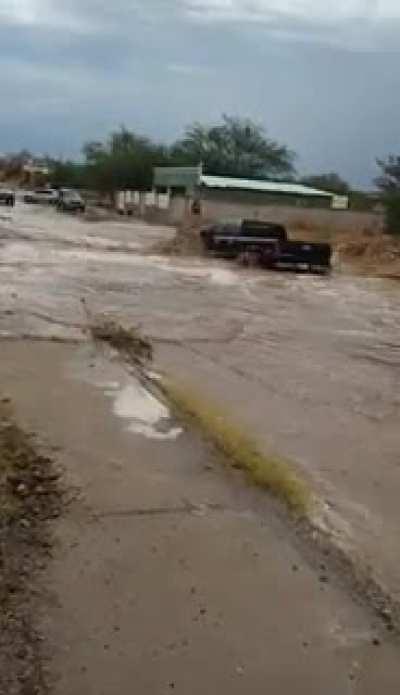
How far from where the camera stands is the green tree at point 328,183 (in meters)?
105

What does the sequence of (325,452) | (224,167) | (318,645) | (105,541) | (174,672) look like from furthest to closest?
(224,167), (325,452), (105,541), (318,645), (174,672)

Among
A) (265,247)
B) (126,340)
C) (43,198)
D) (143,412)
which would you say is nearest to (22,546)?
(143,412)

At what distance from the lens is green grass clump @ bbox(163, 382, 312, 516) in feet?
27.4

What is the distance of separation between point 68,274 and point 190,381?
16.1 m

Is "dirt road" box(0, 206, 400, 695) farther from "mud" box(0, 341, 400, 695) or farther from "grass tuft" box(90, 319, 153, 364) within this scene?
"grass tuft" box(90, 319, 153, 364)

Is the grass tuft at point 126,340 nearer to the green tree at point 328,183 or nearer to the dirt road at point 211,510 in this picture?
the dirt road at point 211,510

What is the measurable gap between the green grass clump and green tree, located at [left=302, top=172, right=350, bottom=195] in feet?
304

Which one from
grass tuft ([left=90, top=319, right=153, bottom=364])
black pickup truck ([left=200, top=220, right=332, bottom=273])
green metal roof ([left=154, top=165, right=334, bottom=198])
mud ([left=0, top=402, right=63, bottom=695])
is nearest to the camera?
mud ([left=0, top=402, right=63, bottom=695])

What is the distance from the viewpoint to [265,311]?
899 inches

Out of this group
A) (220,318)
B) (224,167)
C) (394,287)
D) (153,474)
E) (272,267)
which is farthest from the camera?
(224,167)

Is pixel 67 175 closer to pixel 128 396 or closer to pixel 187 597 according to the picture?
pixel 128 396

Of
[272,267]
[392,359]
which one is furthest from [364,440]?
[272,267]

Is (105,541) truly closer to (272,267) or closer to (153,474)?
(153,474)

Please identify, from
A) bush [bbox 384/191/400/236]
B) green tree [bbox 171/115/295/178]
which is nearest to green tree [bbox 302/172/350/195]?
green tree [bbox 171/115/295/178]
